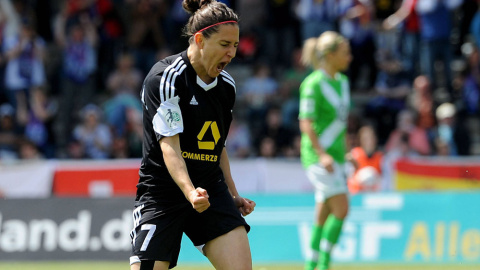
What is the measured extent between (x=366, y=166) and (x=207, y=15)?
7.47 meters

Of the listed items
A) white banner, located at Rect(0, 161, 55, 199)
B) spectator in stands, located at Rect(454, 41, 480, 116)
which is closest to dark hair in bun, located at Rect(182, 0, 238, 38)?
white banner, located at Rect(0, 161, 55, 199)

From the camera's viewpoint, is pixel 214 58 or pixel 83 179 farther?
pixel 83 179

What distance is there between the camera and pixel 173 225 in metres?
5.33

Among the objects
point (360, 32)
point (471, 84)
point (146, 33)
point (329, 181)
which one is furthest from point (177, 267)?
point (146, 33)

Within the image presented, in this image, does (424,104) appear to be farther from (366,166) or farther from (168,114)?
(168,114)

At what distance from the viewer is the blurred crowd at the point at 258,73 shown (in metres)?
14.7

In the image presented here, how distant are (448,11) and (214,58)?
11.0 m

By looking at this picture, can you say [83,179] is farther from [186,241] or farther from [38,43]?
[38,43]

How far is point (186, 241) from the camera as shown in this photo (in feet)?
36.4

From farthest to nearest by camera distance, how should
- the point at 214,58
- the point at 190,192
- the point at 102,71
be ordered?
the point at 102,71 < the point at 214,58 < the point at 190,192

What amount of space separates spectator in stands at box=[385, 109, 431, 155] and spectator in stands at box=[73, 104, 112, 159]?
4.67 m

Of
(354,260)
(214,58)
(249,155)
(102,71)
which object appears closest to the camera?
(214,58)

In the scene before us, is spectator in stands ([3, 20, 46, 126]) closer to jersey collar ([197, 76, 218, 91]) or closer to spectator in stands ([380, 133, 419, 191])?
spectator in stands ([380, 133, 419, 191])

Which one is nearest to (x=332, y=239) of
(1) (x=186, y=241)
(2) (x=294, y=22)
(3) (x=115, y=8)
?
(1) (x=186, y=241)
